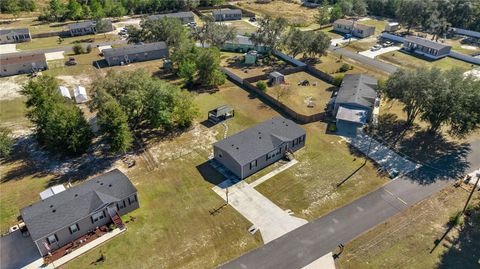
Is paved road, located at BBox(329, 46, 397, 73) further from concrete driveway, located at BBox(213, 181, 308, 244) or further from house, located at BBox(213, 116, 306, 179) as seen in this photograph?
concrete driveway, located at BBox(213, 181, 308, 244)

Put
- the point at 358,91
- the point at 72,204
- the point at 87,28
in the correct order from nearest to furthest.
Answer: the point at 72,204
the point at 358,91
the point at 87,28

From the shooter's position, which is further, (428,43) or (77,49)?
(77,49)

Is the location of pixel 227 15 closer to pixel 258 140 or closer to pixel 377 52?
pixel 377 52

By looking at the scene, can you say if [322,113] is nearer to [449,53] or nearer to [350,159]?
[350,159]

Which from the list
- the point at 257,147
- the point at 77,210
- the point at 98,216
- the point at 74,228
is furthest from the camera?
the point at 257,147

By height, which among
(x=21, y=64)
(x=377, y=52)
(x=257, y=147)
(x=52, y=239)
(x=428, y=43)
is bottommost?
(x=52, y=239)

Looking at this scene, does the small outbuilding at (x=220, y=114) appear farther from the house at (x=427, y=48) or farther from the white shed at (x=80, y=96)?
the house at (x=427, y=48)

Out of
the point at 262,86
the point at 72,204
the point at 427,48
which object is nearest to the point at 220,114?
the point at 262,86

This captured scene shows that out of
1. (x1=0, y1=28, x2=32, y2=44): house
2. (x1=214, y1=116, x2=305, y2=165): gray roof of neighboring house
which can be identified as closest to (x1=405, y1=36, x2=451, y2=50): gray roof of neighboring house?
(x1=214, y1=116, x2=305, y2=165): gray roof of neighboring house
